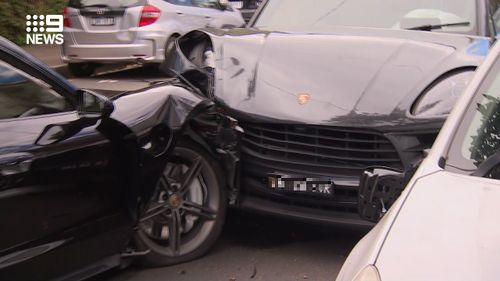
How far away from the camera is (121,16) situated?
10.9 m

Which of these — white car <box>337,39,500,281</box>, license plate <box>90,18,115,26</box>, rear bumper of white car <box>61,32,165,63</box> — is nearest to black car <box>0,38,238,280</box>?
white car <box>337,39,500,281</box>

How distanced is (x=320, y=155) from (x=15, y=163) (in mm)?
1763

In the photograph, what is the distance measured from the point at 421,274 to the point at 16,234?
1817 mm

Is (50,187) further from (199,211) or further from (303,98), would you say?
(303,98)

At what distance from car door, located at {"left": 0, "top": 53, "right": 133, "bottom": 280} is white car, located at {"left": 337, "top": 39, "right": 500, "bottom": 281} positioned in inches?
57.4

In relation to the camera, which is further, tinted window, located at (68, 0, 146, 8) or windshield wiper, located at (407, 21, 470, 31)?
tinted window, located at (68, 0, 146, 8)

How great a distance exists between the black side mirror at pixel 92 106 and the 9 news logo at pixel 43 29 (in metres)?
11.0

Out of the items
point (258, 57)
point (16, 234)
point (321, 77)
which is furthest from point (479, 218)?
point (258, 57)

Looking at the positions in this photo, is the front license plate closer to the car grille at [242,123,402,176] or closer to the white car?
the car grille at [242,123,402,176]

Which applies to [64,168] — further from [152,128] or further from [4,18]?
[4,18]

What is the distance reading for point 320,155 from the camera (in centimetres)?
392

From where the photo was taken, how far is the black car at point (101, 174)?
116 inches

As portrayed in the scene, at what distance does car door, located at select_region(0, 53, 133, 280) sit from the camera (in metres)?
2.88

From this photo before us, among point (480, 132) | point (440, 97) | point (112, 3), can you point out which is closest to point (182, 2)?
point (112, 3)
